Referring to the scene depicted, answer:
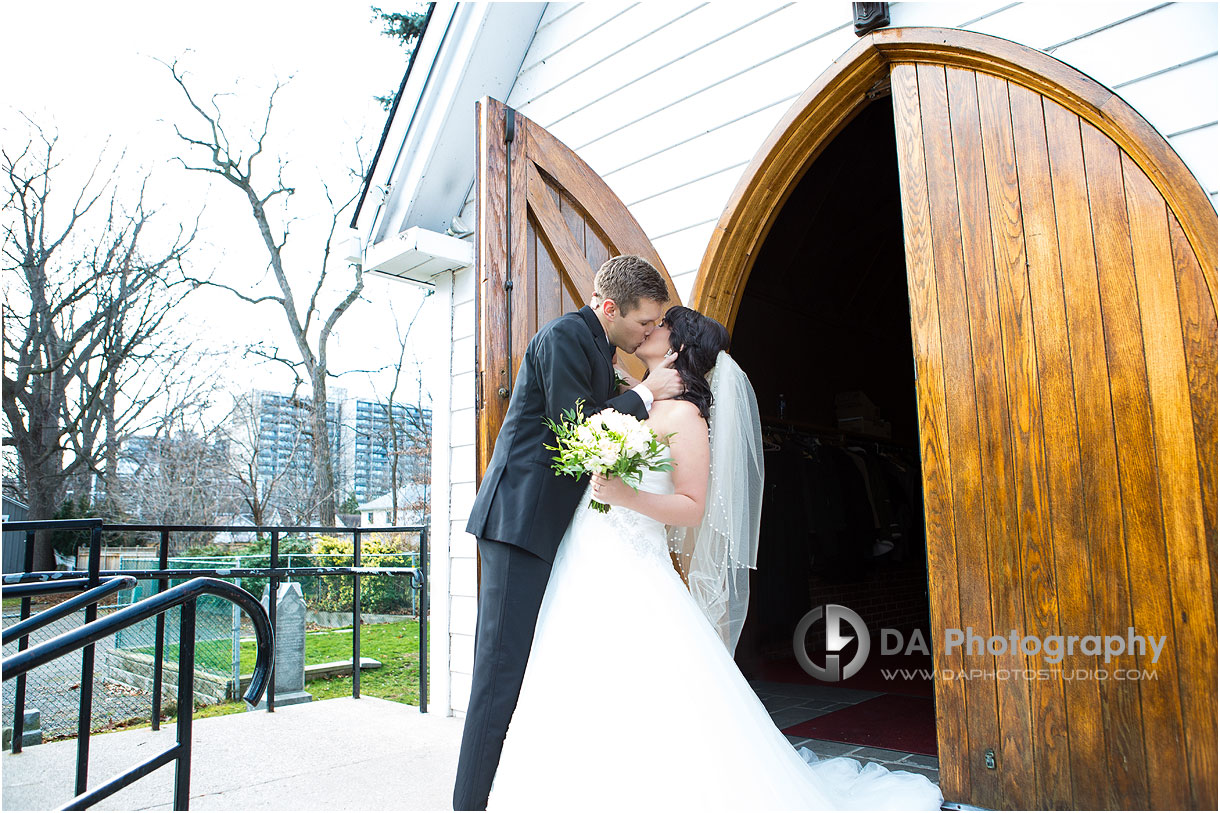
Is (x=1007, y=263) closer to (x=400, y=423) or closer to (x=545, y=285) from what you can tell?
(x=545, y=285)

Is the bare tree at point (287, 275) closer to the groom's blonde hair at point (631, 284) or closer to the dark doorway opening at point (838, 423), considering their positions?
the dark doorway opening at point (838, 423)

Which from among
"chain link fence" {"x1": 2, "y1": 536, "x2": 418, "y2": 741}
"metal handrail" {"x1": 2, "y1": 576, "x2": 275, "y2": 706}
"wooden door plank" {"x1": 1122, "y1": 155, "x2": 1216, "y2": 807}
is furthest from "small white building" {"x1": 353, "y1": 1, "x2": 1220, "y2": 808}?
"chain link fence" {"x1": 2, "y1": 536, "x2": 418, "y2": 741}

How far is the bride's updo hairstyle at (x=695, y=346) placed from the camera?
2.76 meters

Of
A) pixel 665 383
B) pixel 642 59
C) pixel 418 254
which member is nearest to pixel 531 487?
pixel 665 383

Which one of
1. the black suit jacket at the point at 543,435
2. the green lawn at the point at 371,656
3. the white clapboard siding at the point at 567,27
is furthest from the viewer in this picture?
the green lawn at the point at 371,656

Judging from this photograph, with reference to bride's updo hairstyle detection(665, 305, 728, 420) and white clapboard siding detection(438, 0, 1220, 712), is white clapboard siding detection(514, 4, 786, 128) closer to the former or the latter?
white clapboard siding detection(438, 0, 1220, 712)

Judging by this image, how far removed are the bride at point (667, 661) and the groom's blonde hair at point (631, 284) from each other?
10.3 inches

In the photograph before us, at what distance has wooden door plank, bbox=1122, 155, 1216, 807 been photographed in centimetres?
204

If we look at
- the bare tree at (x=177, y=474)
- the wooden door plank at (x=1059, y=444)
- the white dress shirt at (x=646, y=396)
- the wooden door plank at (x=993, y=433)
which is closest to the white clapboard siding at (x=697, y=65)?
the wooden door plank at (x=993, y=433)

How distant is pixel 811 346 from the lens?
21.3ft

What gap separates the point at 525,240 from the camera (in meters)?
3.27

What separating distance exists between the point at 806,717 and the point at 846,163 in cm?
364

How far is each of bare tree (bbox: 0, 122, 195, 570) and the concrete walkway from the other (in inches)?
446

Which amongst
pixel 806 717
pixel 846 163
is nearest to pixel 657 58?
pixel 846 163
